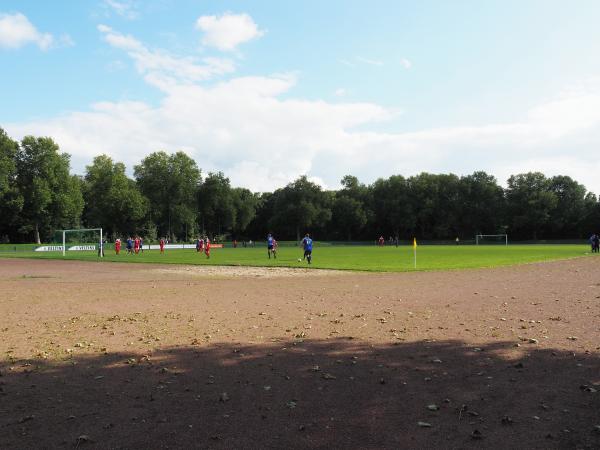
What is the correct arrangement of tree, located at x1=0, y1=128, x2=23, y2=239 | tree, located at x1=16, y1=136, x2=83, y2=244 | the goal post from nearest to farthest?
the goal post → tree, located at x1=0, y1=128, x2=23, y2=239 → tree, located at x1=16, y1=136, x2=83, y2=244

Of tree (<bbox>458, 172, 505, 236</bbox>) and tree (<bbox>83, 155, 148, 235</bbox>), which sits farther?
tree (<bbox>458, 172, 505, 236</bbox>)

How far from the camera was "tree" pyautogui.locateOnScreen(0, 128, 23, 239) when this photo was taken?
262ft

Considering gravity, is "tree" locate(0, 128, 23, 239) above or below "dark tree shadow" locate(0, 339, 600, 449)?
above

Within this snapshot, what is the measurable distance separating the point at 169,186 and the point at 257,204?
97.4 feet

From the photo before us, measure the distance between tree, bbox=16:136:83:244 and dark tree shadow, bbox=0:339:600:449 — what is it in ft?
281

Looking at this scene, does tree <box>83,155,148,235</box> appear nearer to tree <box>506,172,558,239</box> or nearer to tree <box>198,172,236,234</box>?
tree <box>198,172,236,234</box>

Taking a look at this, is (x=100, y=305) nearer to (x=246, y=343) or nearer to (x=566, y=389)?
(x=246, y=343)

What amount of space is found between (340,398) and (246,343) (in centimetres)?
322

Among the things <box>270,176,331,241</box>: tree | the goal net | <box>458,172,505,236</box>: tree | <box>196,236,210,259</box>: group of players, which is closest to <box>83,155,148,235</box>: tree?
the goal net

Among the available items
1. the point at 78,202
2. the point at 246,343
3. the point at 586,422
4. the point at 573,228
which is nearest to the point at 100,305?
the point at 246,343

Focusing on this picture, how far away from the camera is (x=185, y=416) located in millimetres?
5516

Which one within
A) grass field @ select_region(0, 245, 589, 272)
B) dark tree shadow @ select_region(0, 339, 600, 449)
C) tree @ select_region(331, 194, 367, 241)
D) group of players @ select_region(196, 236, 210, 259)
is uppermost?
tree @ select_region(331, 194, 367, 241)

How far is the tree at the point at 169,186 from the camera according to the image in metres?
105

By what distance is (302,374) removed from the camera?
22.9 ft
